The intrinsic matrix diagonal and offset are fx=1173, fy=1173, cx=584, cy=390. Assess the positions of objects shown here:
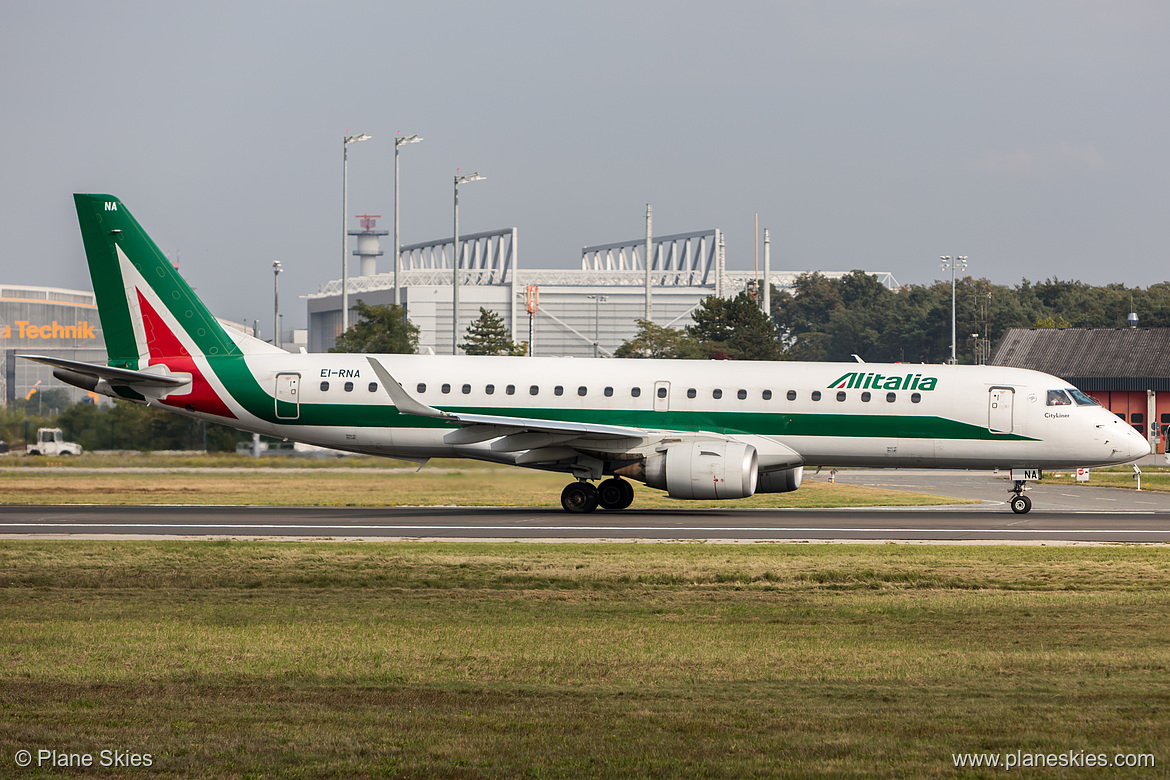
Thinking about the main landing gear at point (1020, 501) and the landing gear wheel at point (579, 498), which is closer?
the landing gear wheel at point (579, 498)

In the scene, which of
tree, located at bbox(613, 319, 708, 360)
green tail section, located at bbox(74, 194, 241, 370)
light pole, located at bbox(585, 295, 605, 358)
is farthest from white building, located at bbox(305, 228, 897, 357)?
green tail section, located at bbox(74, 194, 241, 370)

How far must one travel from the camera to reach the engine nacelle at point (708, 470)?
1050 inches

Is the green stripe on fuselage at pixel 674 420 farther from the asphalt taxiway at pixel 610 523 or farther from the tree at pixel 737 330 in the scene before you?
the tree at pixel 737 330

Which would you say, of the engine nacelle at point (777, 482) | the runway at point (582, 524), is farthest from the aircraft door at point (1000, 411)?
the engine nacelle at point (777, 482)

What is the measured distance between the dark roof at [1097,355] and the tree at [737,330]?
52.0 feet

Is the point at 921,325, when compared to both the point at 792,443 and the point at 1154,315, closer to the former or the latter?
the point at 1154,315

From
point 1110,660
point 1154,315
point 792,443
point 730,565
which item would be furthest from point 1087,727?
point 1154,315

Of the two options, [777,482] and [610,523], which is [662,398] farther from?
[610,523]

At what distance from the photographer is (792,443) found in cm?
2862

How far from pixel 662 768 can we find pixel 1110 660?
5.82m

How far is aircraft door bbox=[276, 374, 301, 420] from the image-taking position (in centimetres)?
3011

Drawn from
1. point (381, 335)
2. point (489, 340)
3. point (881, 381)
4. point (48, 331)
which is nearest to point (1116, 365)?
point (489, 340)

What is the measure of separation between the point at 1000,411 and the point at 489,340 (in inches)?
2173

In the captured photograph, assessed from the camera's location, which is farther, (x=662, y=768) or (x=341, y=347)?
(x=341, y=347)
